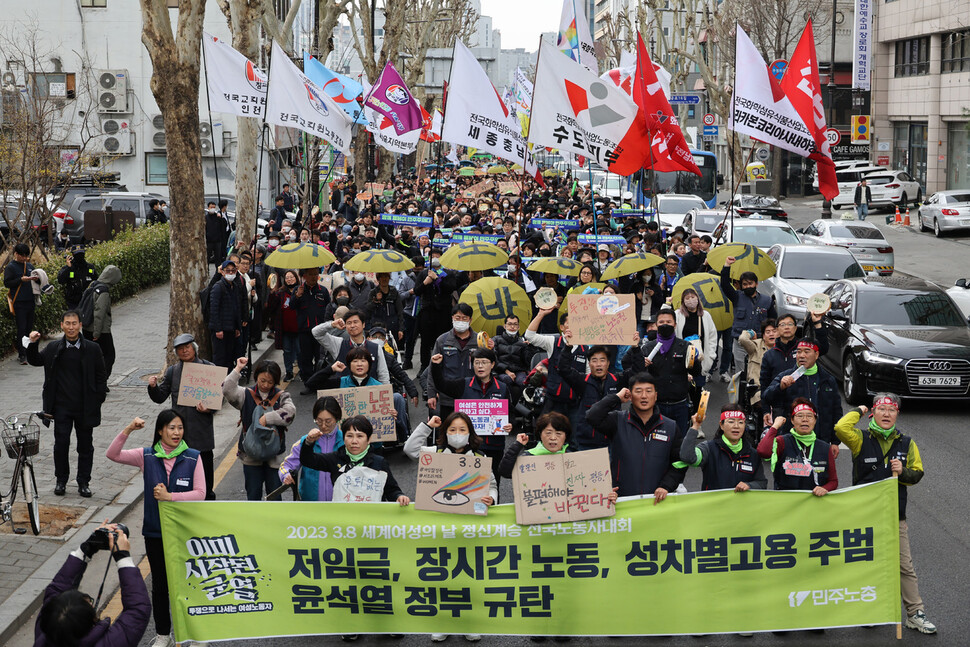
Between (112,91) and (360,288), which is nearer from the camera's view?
(360,288)

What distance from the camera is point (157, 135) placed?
41906 mm

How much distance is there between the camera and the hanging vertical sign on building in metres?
47.4

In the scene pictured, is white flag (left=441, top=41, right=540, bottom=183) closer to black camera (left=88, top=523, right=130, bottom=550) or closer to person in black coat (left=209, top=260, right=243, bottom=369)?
person in black coat (left=209, top=260, right=243, bottom=369)

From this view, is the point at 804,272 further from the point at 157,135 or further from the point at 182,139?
the point at 157,135

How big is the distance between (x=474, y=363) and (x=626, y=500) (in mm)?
2165

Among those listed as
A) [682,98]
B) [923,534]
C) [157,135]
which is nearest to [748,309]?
[923,534]

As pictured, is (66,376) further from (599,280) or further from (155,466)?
(599,280)

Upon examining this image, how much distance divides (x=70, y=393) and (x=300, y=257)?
4.31 metres

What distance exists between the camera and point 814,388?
361 inches

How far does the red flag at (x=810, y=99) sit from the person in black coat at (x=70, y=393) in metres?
9.66

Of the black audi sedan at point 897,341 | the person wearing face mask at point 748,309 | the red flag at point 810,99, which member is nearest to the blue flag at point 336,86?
the red flag at point 810,99

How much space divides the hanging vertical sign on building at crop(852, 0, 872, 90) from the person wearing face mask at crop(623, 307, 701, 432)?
40.0 metres

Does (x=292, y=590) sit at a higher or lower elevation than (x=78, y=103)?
lower

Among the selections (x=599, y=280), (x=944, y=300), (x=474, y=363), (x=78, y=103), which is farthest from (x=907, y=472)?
(x=78, y=103)
